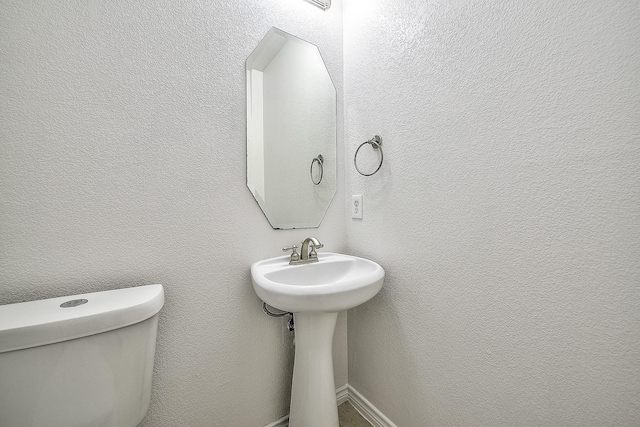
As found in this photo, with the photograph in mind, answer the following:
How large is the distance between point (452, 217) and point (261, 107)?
→ 90 cm

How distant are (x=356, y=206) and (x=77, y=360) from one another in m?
1.08

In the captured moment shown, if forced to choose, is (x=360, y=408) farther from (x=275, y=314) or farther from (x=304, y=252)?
(x=304, y=252)

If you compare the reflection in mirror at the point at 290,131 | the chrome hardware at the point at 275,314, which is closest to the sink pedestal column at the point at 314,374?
the chrome hardware at the point at 275,314

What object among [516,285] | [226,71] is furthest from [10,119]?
[516,285]

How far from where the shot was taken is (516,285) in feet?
2.30

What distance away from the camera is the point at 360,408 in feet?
3.99

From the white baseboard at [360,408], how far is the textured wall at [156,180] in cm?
8

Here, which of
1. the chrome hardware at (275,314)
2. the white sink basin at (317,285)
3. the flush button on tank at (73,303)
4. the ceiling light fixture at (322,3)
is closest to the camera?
the flush button on tank at (73,303)

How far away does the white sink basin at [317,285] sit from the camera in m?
0.77

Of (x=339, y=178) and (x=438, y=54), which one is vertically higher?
(x=438, y=54)

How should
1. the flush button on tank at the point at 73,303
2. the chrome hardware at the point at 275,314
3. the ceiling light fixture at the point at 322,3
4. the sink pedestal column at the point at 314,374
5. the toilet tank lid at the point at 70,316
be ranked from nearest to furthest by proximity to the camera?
the toilet tank lid at the point at 70,316
the flush button on tank at the point at 73,303
the sink pedestal column at the point at 314,374
the chrome hardware at the point at 275,314
the ceiling light fixture at the point at 322,3

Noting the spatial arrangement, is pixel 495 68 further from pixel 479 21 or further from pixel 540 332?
pixel 540 332

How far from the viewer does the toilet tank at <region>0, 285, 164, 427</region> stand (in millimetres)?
551

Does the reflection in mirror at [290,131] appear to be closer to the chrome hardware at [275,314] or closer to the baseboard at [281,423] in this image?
the chrome hardware at [275,314]
